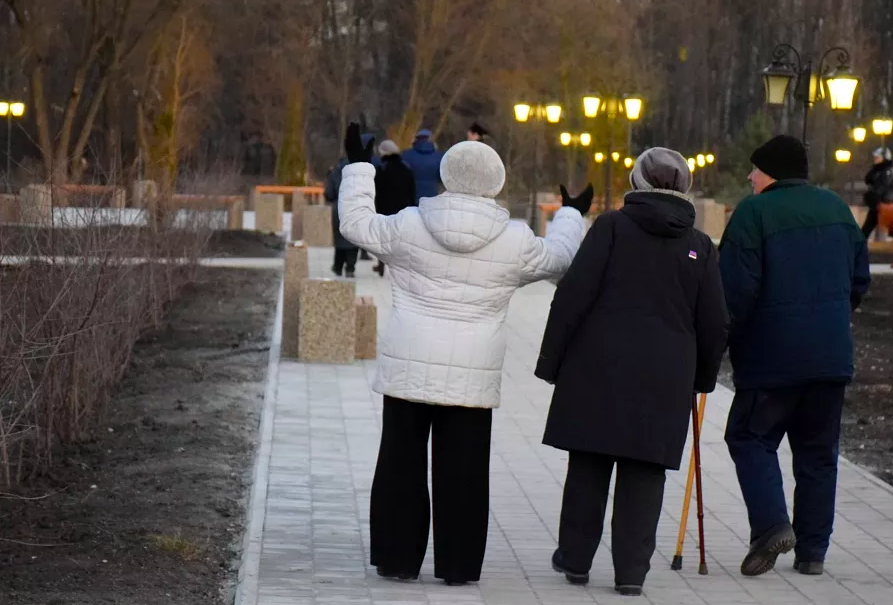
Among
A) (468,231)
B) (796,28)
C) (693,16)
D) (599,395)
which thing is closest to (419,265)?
(468,231)

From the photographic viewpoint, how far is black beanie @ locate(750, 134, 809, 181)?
644 centimetres

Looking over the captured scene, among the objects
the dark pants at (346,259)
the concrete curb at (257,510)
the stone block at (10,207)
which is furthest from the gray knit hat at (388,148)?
the stone block at (10,207)

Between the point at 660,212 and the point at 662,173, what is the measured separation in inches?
7.3

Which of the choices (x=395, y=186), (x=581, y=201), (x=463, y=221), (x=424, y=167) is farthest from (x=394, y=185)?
(x=463, y=221)

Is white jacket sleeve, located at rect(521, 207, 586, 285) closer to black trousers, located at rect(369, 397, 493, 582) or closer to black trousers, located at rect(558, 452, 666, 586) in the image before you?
black trousers, located at rect(369, 397, 493, 582)

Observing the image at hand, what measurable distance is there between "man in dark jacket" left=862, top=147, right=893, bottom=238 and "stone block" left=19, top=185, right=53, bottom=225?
18.5 meters

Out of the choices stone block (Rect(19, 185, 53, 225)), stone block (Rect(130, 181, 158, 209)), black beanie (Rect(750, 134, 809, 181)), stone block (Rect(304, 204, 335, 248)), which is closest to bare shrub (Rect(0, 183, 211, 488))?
stone block (Rect(19, 185, 53, 225))

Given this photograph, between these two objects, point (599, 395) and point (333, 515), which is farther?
point (333, 515)

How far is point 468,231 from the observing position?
5.93 metres

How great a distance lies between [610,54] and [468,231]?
48.3 meters

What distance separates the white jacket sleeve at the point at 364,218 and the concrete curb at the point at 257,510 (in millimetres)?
1232

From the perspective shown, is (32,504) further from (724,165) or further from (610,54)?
(724,165)

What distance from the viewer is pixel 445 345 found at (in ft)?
19.5

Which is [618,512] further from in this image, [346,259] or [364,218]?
[346,259]
